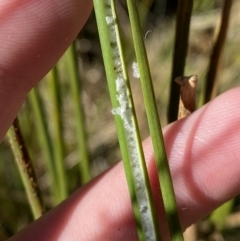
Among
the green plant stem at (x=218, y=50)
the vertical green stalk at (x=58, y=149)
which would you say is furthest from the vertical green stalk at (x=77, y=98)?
the green plant stem at (x=218, y=50)

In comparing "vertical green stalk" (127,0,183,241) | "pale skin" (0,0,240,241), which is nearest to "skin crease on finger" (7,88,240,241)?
"pale skin" (0,0,240,241)

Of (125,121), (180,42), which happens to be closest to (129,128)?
(125,121)

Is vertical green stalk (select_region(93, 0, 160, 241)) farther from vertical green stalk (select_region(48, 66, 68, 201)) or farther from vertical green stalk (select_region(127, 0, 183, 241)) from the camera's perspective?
vertical green stalk (select_region(48, 66, 68, 201))

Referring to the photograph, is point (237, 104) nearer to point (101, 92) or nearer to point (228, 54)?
point (228, 54)

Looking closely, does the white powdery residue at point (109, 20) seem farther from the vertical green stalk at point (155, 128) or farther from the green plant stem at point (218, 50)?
the green plant stem at point (218, 50)

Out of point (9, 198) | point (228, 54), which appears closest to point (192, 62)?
point (228, 54)

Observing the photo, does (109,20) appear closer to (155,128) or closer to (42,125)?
(155,128)
